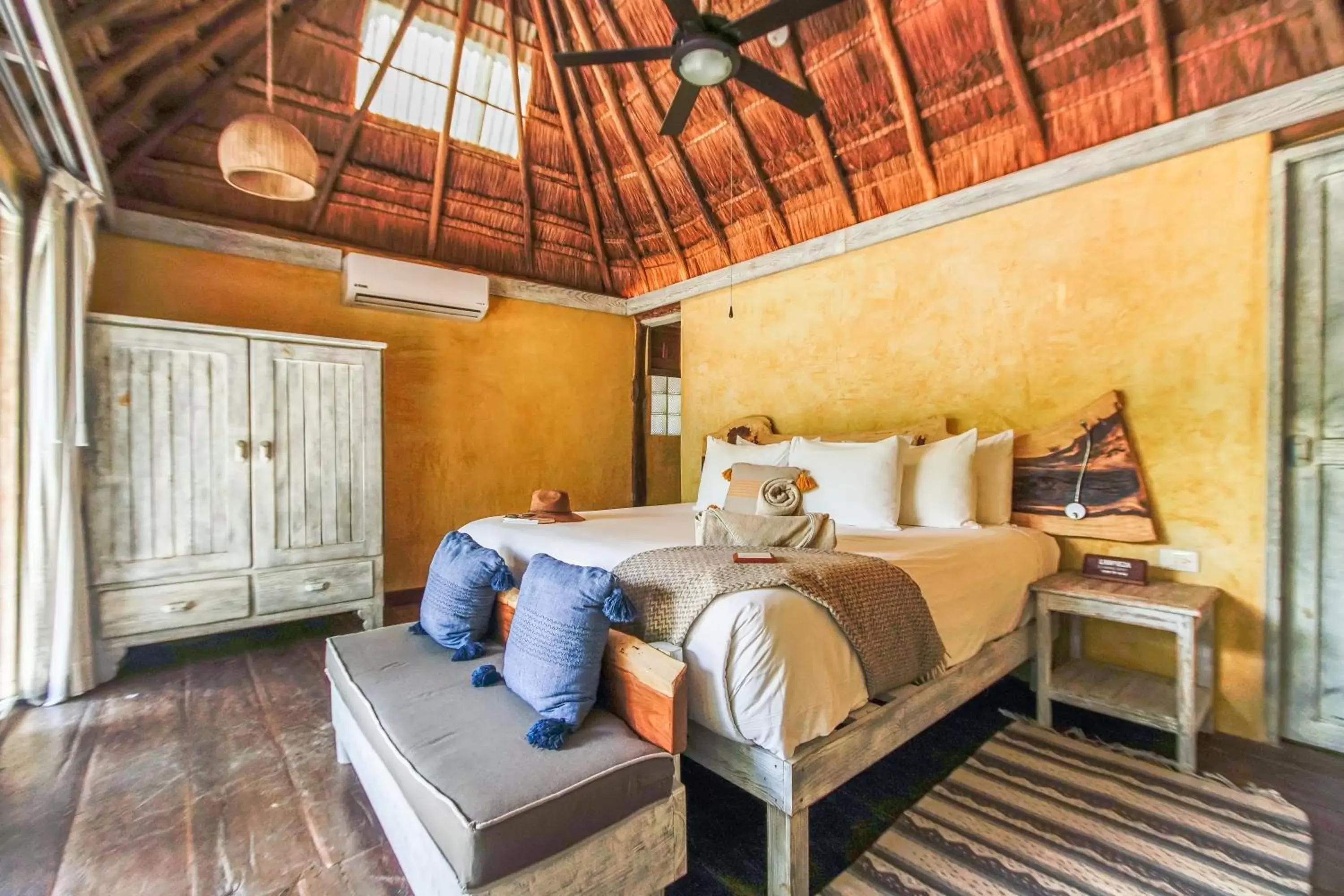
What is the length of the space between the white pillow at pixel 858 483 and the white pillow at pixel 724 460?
0.27 m

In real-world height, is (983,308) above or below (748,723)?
above

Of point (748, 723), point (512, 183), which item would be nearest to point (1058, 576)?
point (748, 723)

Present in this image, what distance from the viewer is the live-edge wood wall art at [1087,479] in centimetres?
244

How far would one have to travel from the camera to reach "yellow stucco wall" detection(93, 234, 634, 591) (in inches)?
131

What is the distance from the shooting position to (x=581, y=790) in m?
1.17

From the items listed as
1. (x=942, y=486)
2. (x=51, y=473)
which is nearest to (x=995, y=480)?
(x=942, y=486)

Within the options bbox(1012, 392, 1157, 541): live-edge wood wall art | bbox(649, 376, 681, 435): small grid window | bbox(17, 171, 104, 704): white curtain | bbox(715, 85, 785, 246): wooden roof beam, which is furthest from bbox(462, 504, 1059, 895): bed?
bbox(649, 376, 681, 435): small grid window

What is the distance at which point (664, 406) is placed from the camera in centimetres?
561

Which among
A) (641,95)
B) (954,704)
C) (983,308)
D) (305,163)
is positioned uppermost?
(641,95)

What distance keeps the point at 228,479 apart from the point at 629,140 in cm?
300

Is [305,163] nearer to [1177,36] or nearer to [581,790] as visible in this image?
[581,790]

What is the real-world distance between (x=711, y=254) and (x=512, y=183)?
59.3 inches

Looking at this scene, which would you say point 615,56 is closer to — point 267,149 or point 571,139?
point 267,149

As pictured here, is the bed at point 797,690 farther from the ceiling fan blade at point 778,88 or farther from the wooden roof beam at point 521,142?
the wooden roof beam at point 521,142
